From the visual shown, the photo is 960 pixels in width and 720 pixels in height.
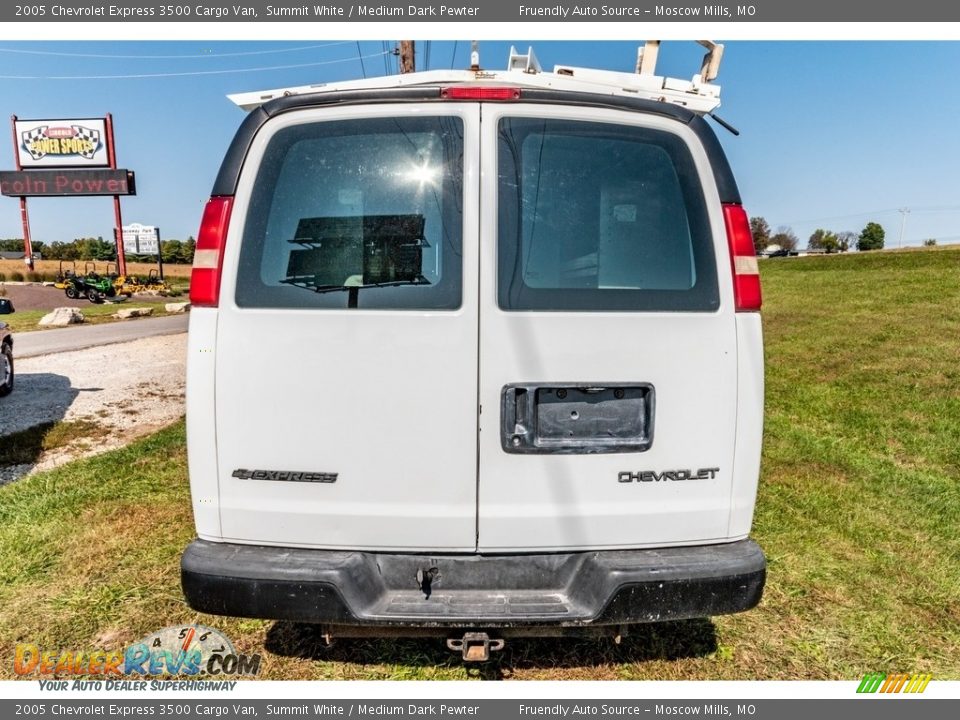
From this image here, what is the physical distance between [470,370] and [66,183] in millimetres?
43422

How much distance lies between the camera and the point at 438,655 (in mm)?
2697

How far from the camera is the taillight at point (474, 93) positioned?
2.05 meters

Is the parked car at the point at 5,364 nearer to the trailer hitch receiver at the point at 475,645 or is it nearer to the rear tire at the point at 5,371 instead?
the rear tire at the point at 5,371

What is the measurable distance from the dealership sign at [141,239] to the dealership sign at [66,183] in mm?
7407

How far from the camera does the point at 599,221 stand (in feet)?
6.95

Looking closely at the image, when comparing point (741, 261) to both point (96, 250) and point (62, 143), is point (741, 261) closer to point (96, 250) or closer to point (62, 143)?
point (62, 143)

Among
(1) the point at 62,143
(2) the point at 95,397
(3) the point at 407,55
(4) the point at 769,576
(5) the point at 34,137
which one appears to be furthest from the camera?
(5) the point at 34,137

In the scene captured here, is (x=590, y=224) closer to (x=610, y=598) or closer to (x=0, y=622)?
(x=610, y=598)

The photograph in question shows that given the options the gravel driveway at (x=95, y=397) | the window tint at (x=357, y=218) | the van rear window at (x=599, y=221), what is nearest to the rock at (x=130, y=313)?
the gravel driveway at (x=95, y=397)

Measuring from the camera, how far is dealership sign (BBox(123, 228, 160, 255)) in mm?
43156

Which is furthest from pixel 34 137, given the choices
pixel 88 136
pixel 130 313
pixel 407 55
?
pixel 407 55

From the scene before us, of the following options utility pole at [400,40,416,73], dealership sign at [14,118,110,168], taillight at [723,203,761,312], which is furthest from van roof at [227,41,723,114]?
dealership sign at [14,118,110,168]

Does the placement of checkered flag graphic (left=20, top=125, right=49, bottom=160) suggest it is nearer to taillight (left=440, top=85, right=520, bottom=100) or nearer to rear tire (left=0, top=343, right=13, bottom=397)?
rear tire (left=0, top=343, right=13, bottom=397)

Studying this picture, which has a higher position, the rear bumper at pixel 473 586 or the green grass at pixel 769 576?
the rear bumper at pixel 473 586
